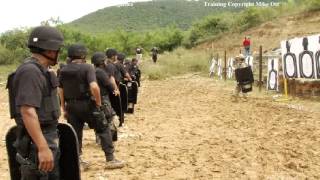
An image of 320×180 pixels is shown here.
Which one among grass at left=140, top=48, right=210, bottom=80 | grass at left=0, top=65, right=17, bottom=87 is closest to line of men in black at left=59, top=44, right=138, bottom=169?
grass at left=140, top=48, right=210, bottom=80

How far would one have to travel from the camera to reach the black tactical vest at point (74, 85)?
7.51m

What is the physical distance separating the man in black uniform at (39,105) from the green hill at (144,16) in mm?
93972

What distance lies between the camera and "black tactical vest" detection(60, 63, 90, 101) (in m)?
7.51

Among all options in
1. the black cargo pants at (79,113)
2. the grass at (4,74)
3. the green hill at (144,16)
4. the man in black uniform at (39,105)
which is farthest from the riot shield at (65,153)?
the green hill at (144,16)

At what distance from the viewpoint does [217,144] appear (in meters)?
9.78

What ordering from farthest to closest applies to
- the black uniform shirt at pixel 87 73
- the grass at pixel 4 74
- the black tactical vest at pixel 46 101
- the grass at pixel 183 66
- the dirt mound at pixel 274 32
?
the dirt mound at pixel 274 32 → the grass at pixel 4 74 → the grass at pixel 183 66 → the black uniform shirt at pixel 87 73 → the black tactical vest at pixel 46 101

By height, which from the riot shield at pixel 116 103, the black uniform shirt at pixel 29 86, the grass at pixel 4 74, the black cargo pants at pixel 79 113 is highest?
the black uniform shirt at pixel 29 86

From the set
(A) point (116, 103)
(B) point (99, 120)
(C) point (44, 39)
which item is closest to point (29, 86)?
(C) point (44, 39)

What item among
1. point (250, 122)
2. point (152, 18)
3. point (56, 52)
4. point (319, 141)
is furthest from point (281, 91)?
point (152, 18)

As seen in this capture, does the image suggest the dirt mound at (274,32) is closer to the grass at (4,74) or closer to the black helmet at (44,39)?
the grass at (4,74)

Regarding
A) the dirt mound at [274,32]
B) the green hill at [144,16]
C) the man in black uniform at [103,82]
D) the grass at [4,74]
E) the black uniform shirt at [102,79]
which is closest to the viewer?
the man in black uniform at [103,82]

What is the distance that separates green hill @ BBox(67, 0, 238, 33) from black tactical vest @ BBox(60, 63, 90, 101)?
9111 cm

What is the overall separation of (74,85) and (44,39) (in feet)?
9.73

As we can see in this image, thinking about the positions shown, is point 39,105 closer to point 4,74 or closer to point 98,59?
point 98,59
